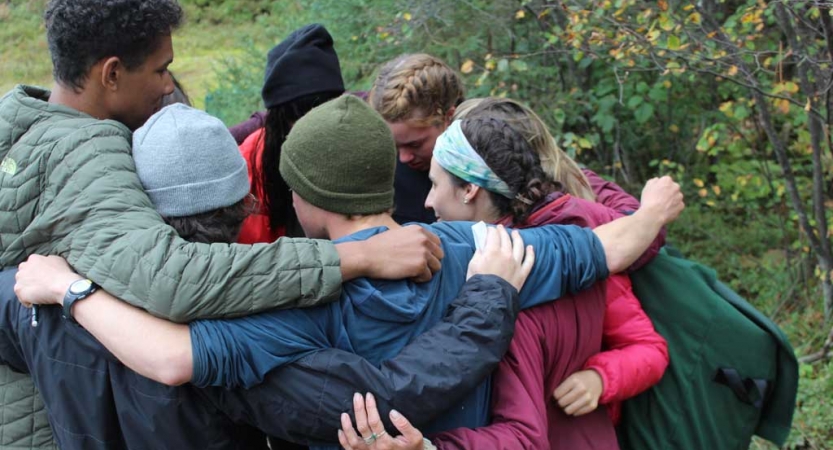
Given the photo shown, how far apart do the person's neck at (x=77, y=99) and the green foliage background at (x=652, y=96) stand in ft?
10.3

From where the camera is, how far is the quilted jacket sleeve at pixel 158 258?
5.82 feet

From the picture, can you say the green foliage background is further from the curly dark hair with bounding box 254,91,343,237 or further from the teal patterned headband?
the teal patterned headband

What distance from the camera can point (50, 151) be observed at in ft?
6.61

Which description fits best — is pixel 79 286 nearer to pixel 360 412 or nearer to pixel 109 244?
pixel 109 244

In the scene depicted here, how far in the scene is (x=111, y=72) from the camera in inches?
89.0

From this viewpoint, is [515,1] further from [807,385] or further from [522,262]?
[522,262]

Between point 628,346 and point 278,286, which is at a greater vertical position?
point 278,286

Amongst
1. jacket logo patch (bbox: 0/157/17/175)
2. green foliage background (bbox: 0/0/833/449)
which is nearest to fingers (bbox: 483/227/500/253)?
jacket logo patch (bbox: 0/157/17/175)

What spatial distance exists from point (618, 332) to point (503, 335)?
2.27ft

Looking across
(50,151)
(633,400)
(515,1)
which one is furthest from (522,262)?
(515,1)

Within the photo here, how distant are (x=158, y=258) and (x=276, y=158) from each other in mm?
1380

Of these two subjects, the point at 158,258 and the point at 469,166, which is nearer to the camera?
the point at 158,258

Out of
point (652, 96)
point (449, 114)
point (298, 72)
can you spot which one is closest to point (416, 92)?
point (449, 114)

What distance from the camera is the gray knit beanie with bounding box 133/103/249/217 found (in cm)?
200
